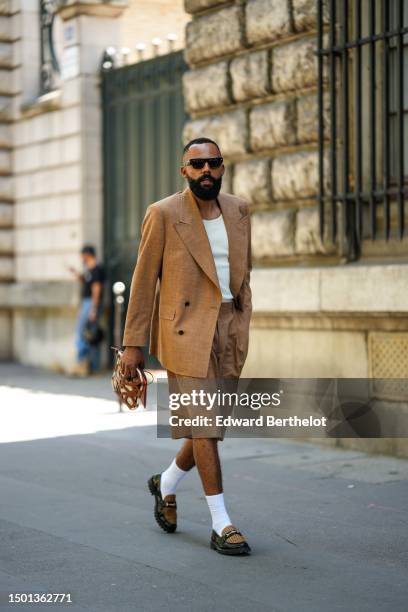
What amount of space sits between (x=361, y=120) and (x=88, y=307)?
698 centimetres

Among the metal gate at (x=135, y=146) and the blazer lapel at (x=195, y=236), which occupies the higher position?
the metal gate at (x=135, y=146)

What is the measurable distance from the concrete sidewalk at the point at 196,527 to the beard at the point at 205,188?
1702mm

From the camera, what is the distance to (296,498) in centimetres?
759

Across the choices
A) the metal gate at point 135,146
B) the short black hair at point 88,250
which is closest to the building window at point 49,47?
the metal gate at point 135,146

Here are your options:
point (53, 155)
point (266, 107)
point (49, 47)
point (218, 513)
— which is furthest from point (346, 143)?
point (49, 47)

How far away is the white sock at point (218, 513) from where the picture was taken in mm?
6145

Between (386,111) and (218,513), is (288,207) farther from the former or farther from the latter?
(218,513)

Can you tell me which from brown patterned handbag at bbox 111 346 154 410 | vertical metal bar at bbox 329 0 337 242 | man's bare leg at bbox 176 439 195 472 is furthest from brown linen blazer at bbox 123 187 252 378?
vertical metal bar at bbox 329 0 337 242

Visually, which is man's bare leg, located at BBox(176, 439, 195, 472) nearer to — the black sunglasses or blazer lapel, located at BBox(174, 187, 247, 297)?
blazer lapel, located at BBox(174, 187, 247, 297)

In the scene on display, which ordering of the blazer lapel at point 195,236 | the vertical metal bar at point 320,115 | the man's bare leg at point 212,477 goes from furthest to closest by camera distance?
the vertical metal bar at point 320,115 → the blazer lapel at point 195,236 → the man's bare leg at point 212,477

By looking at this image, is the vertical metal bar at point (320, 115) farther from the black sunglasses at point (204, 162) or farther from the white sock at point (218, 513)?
the white sock at point (218, 513)

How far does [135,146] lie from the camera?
15945 millimetres

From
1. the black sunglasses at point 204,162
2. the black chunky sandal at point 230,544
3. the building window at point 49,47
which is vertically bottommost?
the black chunky sandal at point 230,544

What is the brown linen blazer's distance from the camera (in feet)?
20.5
